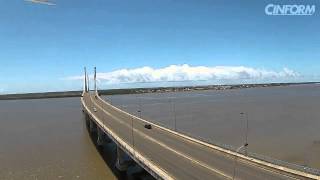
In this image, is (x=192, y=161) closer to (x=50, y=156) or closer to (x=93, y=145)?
(x=50, y=156)

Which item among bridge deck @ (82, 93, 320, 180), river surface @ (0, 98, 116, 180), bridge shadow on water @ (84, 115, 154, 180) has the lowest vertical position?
river surface @ (0, 98, 116, 180)

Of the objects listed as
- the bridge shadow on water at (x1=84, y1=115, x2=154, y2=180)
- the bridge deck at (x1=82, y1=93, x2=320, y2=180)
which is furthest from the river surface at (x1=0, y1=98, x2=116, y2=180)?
the bridge deck at (x1=82, y1=93, x2=320, y2=180)

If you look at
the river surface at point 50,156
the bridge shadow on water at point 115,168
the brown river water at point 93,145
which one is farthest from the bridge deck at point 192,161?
the river surface at point 50,156

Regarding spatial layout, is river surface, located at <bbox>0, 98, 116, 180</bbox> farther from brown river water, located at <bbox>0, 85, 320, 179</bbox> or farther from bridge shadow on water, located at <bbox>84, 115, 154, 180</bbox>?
bridge shadow on water, located at <bbox>84, 115, 154, 180</bbox>

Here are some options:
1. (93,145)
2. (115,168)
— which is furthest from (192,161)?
(93,145)

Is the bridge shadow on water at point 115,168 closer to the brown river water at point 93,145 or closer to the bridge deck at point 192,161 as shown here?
the brown river water at point 93,145

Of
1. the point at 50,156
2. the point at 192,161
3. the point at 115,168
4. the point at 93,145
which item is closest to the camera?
the point at 192,161

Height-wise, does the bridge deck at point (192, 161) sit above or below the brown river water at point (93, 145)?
above

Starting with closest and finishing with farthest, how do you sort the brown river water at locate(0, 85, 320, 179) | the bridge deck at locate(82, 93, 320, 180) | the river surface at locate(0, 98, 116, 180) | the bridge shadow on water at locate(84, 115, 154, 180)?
the bridge deck at locate(82, 93, 320, 180)
the bridge shadow on water at locate(84, 115, 154, 180)
the river surface at locate(0, 98, 116, 180)
the brown river water at locate(0, 85, 320, 179)

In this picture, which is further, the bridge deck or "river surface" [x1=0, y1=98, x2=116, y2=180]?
"river surface" [x1=0, y1=98, x2=116, y2=180]

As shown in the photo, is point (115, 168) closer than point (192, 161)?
No

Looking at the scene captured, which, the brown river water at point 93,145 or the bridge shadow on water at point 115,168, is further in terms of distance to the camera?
the brown river water at point 93,145
